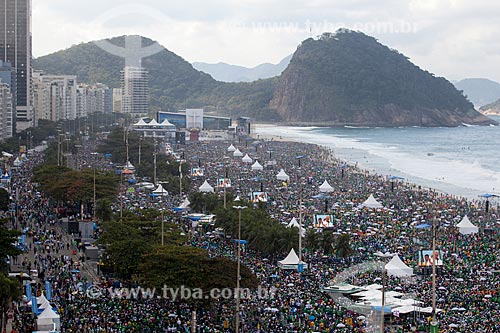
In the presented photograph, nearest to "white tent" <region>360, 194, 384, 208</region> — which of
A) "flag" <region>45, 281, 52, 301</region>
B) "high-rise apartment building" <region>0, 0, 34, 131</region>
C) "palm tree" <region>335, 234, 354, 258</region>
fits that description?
"palm tree" <region>335, 234, 354, 258</region>

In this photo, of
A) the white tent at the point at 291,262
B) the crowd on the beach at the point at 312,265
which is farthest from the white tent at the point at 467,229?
the white tent at the point at 291,262

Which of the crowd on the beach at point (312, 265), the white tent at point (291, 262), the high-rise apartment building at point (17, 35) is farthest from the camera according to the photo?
the high-rise apartment building at point (17, 35)

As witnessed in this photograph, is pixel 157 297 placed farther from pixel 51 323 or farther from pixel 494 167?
pixel 494 167

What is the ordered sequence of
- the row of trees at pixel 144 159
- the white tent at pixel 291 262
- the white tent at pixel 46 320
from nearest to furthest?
the white tent at pixel 46 320, the white tent at pixel 291 262, the row of trees at pixel 144 159

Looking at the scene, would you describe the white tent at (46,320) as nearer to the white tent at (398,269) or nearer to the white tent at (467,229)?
the white tent at (398,269)

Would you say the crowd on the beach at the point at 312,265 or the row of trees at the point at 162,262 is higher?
the row of trees at the point at 162,262

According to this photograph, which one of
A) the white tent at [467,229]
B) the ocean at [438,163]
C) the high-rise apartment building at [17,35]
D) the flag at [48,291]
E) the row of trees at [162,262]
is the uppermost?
the high-rise apartment building at [17,35]
